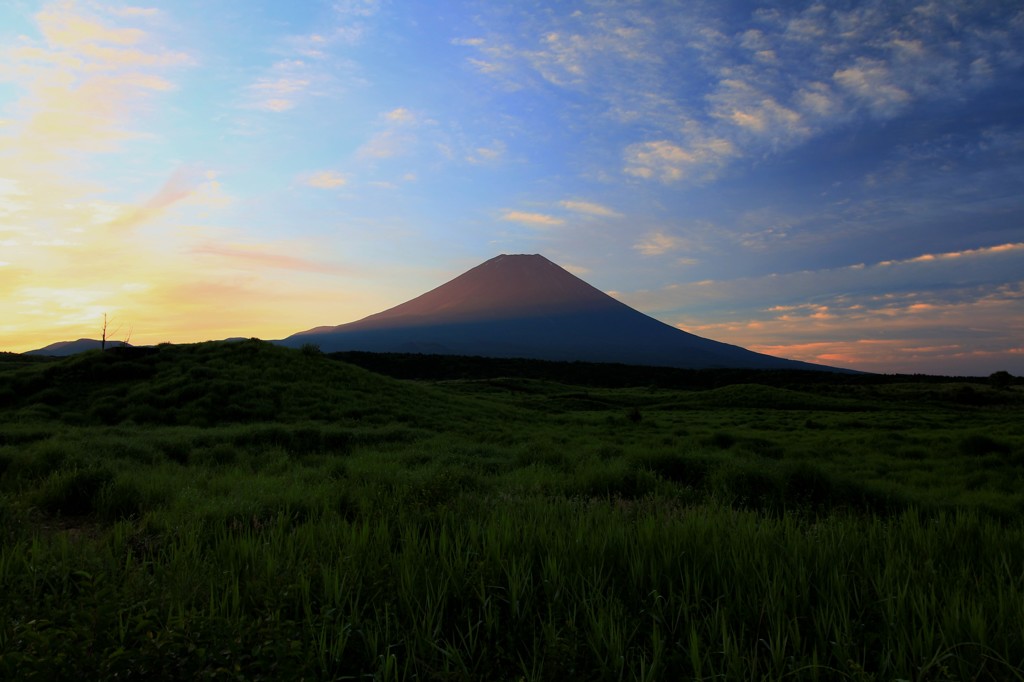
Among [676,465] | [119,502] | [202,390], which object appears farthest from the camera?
[202,390]

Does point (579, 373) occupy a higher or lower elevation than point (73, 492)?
higher

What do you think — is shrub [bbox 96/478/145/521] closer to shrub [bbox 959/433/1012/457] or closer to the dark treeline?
shrub [bbox 959/433/1012/457]

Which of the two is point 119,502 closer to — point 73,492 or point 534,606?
point 73,492

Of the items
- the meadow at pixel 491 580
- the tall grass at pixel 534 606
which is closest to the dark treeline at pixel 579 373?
the meadow at pixel 491 580

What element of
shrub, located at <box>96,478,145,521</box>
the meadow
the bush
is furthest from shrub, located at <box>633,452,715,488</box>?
the bush

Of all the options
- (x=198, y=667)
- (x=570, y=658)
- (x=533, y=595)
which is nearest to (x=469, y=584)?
(x=533, y=595)

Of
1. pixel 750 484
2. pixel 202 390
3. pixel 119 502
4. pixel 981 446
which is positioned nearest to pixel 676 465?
pixel 750 484

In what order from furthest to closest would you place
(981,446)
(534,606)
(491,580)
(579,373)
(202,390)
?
(579,373) < (202,390) < (981,446) < (491,580) < (534,606)

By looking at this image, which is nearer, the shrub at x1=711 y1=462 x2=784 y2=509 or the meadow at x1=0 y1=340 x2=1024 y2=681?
the meadow at x1=0 y1=340 x2=1024 y2=681

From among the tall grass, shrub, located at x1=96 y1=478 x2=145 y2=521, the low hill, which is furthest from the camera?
the low hill

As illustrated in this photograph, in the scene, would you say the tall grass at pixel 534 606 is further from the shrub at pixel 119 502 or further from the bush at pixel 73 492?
the bush at pixel 73 492

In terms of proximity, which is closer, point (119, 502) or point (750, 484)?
point (119, 502)

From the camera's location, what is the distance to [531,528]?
4586mm

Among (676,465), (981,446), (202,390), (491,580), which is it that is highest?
(491,580)
